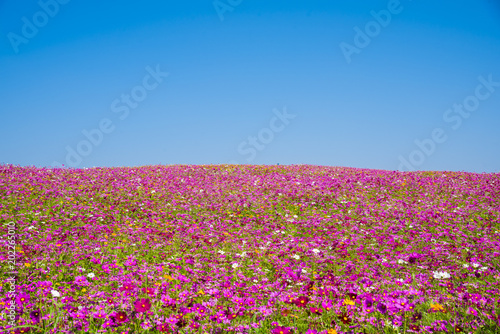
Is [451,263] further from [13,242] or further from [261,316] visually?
[13,242]

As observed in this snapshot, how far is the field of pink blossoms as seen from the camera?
4.66m

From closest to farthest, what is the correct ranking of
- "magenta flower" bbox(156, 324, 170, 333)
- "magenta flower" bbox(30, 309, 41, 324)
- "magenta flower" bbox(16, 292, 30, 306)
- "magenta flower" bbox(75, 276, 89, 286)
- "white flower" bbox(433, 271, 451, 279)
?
"magenta flower" bbox(156, 324, 170, 333), "magenta flower" bbox(30, 309, 41, 324), "magenta flower" bbox(16, 292, 30, 306), "magenta flower" bbox(75, 276, 89, 286), "white flower" bbox(433, 271, 451, 279)

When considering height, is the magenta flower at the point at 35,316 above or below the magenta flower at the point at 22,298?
below

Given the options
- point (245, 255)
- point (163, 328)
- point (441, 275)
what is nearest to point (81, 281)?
point (163, 328)

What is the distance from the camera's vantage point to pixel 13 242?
27.0 ft

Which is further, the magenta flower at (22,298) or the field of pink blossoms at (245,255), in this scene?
the magenta flower at (22,298)

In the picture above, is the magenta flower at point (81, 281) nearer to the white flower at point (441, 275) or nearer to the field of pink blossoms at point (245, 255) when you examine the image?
the field of pink blossoms at point (245, 255)

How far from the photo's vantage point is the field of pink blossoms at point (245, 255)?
183 inches

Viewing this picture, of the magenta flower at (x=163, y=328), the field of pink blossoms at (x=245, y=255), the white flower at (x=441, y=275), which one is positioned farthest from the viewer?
the white flower at (x=441, y=275)

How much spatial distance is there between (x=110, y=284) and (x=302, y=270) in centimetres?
395

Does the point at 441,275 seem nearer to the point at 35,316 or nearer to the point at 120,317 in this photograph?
the point at 120,317

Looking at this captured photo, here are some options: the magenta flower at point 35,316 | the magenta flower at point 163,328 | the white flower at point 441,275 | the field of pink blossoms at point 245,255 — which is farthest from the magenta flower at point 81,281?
the white flower at point 441,275

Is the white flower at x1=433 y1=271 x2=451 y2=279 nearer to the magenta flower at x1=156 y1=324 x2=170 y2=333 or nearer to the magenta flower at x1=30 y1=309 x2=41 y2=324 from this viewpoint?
the magenta flower at x1=156 y1=324 x2=170 y2=333

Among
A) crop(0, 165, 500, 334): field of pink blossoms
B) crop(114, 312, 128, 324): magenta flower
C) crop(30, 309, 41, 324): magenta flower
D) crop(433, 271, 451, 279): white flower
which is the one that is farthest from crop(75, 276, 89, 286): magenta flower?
crop(433, 271, 451, 279): white flower
